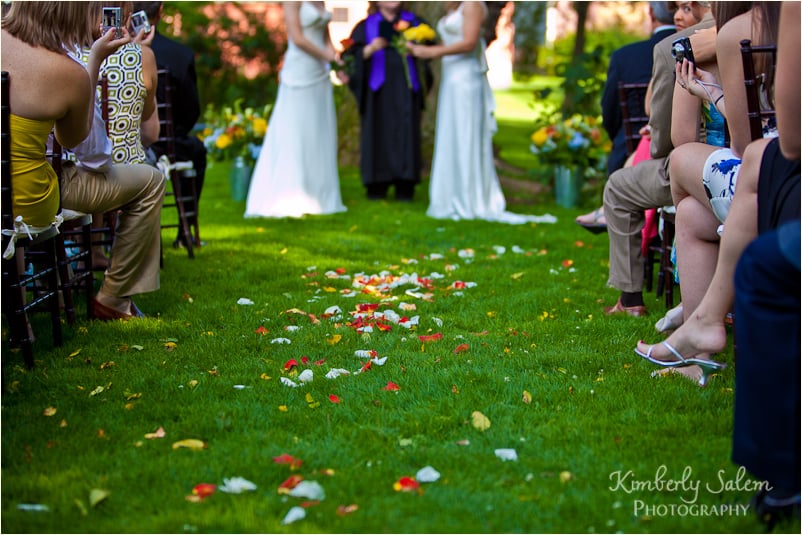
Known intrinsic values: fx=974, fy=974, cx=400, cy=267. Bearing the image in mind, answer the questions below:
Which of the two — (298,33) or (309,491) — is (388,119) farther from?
(309,491)

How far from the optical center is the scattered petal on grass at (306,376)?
13.0ft

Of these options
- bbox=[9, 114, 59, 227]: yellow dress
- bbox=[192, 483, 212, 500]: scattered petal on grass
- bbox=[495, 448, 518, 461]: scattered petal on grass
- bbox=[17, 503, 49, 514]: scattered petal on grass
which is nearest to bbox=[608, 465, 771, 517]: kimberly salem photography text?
bbox=[495, 448, 518, 461]: scattered petal on grass

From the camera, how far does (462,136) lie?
31.5 feet

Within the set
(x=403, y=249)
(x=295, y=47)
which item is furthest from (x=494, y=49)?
(x=403, y=249)

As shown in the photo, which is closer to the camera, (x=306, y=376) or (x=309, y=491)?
(x=309, y=491)

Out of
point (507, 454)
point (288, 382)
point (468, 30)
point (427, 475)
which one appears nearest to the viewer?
point (427, 475)

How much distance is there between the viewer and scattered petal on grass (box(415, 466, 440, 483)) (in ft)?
9.74

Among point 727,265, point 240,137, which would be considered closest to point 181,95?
point 240,137

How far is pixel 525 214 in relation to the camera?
9570mm

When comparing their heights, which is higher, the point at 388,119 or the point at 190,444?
the point at 388,119

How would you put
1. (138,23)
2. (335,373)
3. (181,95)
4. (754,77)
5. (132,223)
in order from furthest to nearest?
(181,95) → (138,23) → (132,223) → (335,373) → (754,77)

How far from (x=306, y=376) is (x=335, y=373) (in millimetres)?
128

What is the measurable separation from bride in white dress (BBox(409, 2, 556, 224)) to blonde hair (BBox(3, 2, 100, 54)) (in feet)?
18.2

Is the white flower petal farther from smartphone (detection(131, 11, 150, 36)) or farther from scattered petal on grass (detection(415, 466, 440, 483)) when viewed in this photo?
smartphone (detection(131, 11, 150, 36))
